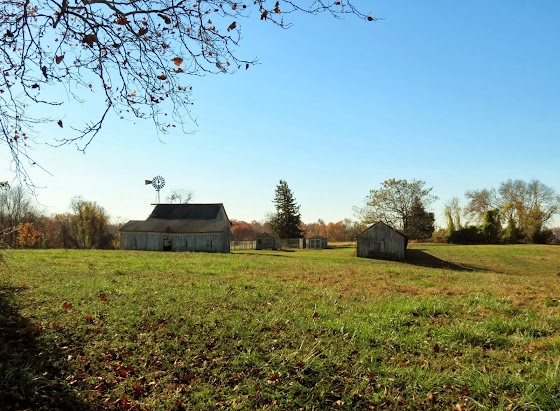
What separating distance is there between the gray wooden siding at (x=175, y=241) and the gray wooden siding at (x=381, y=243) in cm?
1903

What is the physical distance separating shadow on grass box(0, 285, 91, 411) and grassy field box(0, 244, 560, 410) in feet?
0.06

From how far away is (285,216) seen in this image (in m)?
76.9

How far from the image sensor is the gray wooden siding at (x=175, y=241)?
4775 cm

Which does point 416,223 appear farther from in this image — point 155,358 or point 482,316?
point 155,358

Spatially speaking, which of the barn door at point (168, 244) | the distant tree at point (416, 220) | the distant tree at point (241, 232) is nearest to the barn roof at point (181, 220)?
the barn door at point (168, 244)

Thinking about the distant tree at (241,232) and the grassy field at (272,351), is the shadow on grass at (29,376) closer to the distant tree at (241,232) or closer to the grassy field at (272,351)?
the grassy field at (272,351)

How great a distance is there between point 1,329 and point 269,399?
530cm

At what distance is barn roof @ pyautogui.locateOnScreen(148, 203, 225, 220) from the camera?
51.9 metres

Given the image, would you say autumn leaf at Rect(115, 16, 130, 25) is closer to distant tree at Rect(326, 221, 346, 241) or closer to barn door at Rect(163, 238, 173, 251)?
barn door at Rect(163, 238, 173, 251)

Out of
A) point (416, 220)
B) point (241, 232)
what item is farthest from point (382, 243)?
point (241, 232)

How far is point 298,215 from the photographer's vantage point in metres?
77.4

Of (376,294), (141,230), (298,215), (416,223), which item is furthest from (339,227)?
(376,294)

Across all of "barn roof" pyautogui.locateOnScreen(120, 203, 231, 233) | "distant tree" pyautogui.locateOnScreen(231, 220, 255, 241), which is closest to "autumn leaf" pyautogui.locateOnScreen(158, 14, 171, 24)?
"barn roof" pyautogui.locateOnScreen(120, 203, 231, 233)

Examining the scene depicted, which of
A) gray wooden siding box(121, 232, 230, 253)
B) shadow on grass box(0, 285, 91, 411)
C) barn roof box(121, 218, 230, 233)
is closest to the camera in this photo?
shadow on grass box(0, 285, 91, 411)
